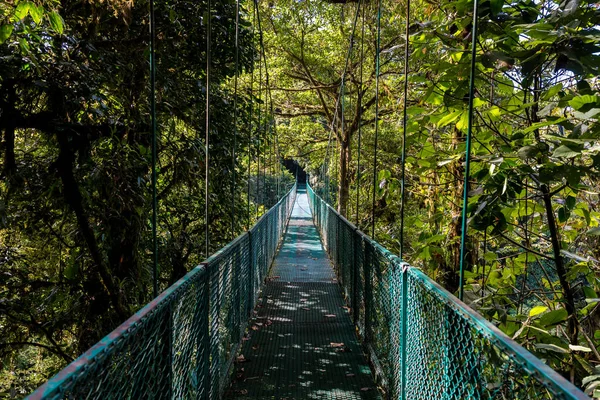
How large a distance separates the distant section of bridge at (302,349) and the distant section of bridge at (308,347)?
12mm

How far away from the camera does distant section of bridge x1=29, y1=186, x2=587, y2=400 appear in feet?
3.38

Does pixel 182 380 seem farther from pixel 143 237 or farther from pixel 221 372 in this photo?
pixel 143 237

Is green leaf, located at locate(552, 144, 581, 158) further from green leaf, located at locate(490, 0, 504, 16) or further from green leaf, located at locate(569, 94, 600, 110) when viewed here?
green leaf, located at locate(490, 0, 504, 16)

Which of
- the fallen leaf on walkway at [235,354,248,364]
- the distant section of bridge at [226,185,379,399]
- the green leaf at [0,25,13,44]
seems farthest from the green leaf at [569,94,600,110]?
the fallen leaf on walkway at [235,354,248,364]

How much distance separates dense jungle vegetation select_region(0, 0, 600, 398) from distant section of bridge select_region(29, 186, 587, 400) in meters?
0.28

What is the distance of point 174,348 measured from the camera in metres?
1.54

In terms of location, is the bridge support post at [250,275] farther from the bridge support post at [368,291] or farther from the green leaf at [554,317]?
the green leaf at [554,317]

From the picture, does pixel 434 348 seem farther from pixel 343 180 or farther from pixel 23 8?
pixel 343 180

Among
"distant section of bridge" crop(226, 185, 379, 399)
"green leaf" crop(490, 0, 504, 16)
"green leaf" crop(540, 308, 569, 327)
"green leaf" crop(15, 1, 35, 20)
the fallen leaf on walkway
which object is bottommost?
"distant section of bridge" crop(226, 185, 379, 399)

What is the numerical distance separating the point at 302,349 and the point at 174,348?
2049mm

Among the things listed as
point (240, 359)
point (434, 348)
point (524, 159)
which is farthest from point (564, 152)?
point (240, 359)

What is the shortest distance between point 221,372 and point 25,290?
2.11 m

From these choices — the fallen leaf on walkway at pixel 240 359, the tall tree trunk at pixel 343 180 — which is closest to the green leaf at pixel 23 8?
the fallen leaf on walkway at pixel 240 359

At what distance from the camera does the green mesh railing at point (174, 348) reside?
2.99 ft
